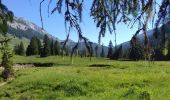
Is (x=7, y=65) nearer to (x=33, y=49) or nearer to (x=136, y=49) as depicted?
(x=136, y=49)

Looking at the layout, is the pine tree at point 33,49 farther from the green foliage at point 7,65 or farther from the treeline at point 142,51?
the treeline at point 142,51

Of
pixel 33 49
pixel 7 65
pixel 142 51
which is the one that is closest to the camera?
pixel 142 51

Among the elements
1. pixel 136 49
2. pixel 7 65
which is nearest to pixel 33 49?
pixel 7 65

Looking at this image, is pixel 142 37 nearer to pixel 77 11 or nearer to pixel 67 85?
pixel 77 11

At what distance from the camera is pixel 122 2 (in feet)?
18.0

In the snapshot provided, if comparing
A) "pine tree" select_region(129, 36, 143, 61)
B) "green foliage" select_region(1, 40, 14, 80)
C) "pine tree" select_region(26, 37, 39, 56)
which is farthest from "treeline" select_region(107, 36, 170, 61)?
"pine tree" select_region(26, 37, 39, 56)

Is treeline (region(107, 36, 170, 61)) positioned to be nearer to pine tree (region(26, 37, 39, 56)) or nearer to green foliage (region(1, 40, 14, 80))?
green foliage (region(1, 40, 14, 80))

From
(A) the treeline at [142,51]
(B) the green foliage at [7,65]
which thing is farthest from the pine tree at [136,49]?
(B) the green foliage at [7,65]

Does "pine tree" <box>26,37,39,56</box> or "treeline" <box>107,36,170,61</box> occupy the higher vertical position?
"pine tree" <box>26,37,39,56</box>

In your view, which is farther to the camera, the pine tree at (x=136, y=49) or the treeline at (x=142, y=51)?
the pine tree at (x=136, y=49)

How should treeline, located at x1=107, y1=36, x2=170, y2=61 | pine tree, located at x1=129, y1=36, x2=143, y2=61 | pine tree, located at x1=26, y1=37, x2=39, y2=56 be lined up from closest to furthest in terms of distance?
treeline, located at x1=107, y1=36, x2=170, y2=61
pine tree, located at x1=129, y1=36, x2=143, y2=61
pine tree, located at x1=26, y1=37, x2=39, y2=56

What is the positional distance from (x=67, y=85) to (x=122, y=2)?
114 feet

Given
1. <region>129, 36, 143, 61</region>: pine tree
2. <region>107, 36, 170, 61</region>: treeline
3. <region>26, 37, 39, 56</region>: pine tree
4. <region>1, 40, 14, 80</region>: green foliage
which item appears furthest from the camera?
<region>26, 37, 39, 56</region>: pine tree

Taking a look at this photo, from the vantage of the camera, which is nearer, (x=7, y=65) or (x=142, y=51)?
(x=142, y=51)
